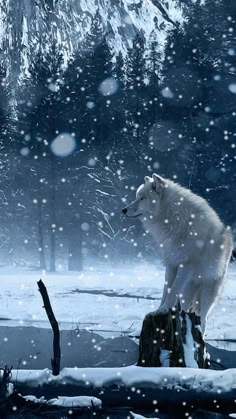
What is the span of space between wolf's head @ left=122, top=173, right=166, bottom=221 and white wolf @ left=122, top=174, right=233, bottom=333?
0.22 metres

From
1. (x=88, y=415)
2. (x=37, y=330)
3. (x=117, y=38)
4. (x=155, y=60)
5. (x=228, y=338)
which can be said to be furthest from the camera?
(x=117, y=38)

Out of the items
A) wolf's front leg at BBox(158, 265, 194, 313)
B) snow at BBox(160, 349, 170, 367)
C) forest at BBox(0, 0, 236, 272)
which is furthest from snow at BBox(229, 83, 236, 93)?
snow at BBox(160, 349, 170, 367)

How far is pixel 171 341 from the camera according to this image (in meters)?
5.84

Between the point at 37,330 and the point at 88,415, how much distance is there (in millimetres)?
8054

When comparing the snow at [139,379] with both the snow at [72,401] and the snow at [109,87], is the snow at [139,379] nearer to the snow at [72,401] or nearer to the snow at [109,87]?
the snow at [72,401]

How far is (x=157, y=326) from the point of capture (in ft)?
19.4

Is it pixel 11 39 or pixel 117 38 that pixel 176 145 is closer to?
pixel 11 39

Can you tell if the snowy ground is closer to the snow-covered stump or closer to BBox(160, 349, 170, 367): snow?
the snow-covered stump

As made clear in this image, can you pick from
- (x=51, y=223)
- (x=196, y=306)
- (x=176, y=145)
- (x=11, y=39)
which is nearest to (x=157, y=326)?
(x=196, y=306)

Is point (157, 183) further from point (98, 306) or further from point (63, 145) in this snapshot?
point (63, 145)

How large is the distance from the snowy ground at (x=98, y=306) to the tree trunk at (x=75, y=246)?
9.20 meters

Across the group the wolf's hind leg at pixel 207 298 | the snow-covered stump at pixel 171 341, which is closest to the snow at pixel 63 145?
the wolf's hind leg at pixel 207 298

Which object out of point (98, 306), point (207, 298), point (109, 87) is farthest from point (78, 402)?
point (109, 87)

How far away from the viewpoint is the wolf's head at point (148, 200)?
27.8 feet
